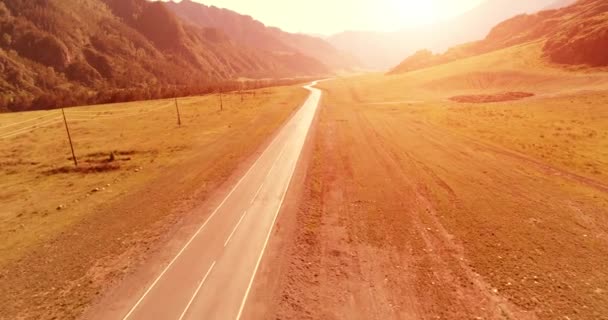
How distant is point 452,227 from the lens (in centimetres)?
1700

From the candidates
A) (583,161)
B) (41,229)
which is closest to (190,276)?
(41,229)

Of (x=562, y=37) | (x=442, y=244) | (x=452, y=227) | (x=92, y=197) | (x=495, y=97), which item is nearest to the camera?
(x=442, y=244)

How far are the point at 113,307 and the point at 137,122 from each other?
59031mm

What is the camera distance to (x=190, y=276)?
45.0ft

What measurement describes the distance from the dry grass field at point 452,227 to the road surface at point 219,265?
4.71 feet

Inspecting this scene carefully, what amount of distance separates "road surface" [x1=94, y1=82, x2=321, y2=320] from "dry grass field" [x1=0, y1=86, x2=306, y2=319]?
8.04ft

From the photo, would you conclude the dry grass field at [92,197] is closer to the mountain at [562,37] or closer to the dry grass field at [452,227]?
the dry grass field at [452,227]

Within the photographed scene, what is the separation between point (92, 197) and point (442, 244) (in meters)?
26.1

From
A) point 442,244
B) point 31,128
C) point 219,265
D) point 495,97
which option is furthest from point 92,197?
point 495,97

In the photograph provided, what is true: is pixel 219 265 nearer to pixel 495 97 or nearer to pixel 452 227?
pixel 452 227

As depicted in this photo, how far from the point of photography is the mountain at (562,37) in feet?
236

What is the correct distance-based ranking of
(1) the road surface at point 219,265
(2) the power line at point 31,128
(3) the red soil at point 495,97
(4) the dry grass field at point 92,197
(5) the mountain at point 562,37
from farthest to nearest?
(5) the mountain at point 562,37, (3) the red soil at point 495,97, (2) the power line at point 31,128, (4) the dry grass field at point 92,197, (1) the road surface at point 219,265

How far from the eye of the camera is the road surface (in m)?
11.9

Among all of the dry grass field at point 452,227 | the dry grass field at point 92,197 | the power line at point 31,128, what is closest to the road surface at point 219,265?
the dry grass field at point 452,227
